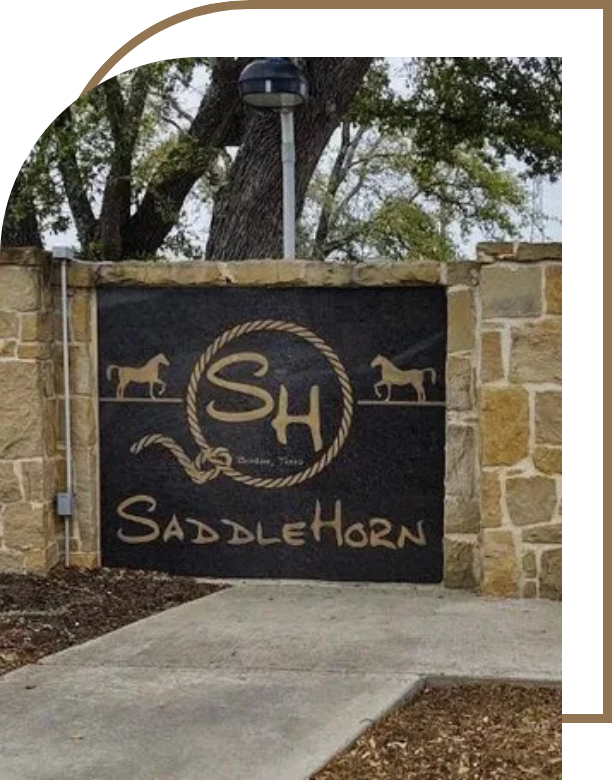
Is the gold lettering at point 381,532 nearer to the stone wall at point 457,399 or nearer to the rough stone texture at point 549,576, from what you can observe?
the stone wall at point 457,399

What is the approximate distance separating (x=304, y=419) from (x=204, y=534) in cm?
77

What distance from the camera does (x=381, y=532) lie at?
488cm

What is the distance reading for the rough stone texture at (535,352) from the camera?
441 centimetres

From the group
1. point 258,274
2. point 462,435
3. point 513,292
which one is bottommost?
point 462,435

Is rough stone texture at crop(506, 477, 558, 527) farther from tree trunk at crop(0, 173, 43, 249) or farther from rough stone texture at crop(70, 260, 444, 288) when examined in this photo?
tree trunk at crop(0, 173, 43, 249)

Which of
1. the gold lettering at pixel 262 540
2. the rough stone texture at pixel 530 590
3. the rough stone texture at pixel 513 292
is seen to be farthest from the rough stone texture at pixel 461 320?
the gold lettering at pixel 262 540

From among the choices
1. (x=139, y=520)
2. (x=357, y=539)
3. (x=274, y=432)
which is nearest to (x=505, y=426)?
(x=357, y=539)

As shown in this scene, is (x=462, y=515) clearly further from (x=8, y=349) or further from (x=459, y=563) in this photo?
(x=8, y=349)

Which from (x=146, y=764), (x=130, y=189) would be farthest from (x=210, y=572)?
(x=130, y=189)

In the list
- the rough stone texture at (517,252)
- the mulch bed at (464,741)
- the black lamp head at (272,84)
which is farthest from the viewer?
the black lamp head at (272,84)

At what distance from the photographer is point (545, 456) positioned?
14.6 ft

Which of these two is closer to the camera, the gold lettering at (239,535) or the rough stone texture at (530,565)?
the rough stone texture at (530,565)

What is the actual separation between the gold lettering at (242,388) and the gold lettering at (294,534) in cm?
56

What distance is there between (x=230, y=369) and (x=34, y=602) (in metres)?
1.42
